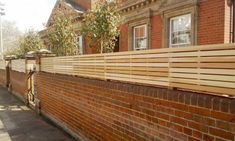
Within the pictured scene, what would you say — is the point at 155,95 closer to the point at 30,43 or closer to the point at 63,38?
the point at 63,38

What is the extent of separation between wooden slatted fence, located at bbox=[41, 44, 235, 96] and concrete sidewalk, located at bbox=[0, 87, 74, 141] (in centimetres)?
268

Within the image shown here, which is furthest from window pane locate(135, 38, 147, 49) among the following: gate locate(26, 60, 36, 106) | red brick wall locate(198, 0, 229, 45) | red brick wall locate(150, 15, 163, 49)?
gate locate(26, 60, 36, 106)

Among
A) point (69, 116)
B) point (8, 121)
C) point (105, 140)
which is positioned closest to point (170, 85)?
point (105, 140)

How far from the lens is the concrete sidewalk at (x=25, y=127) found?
7.45 meters

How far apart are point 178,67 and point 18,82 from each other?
12.9 meters

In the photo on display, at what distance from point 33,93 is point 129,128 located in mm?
8352

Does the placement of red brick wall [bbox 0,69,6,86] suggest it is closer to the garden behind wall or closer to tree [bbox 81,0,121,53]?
tree [bbox 81,0,121,53]

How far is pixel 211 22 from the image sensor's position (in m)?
10.8

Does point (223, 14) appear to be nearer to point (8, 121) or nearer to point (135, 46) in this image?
point (135, 46)

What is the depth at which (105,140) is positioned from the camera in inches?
219

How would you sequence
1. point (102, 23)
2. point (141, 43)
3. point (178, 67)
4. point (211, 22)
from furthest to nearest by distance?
point (141, 43) → point (102, 23) → point (211, 22) → point (178, 67)

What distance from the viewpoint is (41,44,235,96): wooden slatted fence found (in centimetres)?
295

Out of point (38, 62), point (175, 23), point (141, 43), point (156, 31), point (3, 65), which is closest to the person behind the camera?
point (38, 62)

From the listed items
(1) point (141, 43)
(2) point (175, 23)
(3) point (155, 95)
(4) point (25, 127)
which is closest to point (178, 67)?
(3) point (155, 95)
